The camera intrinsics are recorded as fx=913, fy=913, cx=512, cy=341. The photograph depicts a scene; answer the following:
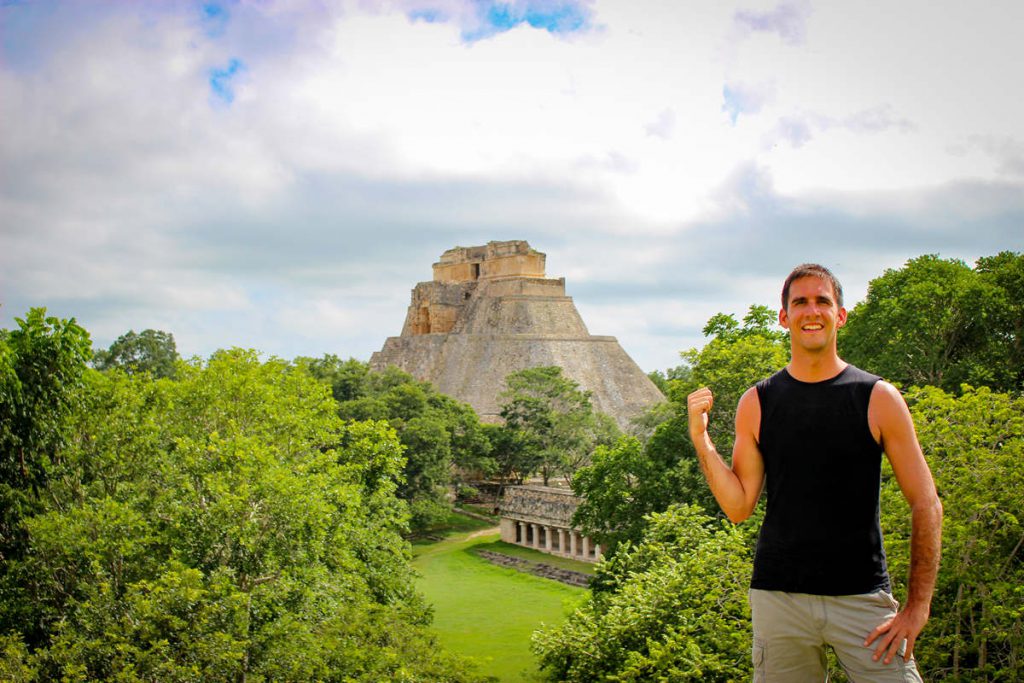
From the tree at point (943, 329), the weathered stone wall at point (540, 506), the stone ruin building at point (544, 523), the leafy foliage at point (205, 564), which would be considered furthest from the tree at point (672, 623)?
the weathered stone wall at point (540, 506)

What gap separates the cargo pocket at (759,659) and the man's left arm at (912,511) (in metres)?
0.45

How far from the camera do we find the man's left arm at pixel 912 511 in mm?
3738

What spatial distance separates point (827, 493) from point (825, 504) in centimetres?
5

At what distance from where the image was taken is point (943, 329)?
1036 inches

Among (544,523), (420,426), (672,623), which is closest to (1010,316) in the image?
(672,623)

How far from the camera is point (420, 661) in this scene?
49.2 feet

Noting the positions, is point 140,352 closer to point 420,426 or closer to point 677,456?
point 420,426

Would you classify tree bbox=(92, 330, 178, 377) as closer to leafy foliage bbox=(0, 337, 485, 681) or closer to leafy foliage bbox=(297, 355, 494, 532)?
leafy foliage bbox=(297, 355, 494, 532)

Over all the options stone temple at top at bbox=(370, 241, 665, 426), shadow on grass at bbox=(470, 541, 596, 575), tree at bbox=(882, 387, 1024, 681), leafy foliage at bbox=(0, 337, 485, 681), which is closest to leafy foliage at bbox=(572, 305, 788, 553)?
leafy foliage at bbox=(0, 337, 485, 681)

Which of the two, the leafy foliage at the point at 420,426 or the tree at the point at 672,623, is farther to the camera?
the leafy foliage at the point at 420,426

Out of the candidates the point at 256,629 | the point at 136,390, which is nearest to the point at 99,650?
the point at 256,629

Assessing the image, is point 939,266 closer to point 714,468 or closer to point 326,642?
A: point 326,642

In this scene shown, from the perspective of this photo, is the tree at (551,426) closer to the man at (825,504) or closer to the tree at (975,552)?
the tree at (975,552)

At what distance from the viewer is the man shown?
3779mm
